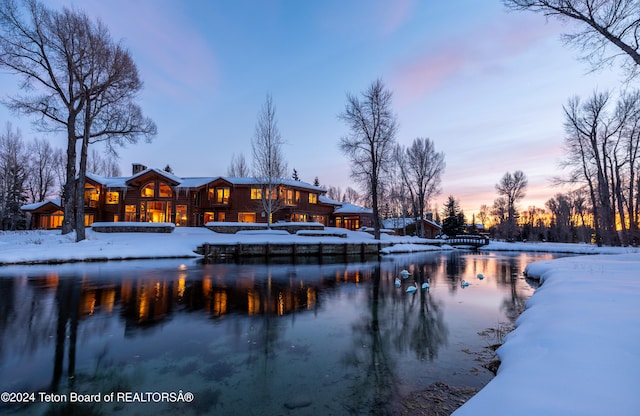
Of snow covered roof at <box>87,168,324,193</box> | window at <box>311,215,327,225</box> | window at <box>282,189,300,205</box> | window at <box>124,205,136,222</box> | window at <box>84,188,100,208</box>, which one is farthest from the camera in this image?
window at <box>311,215,327,225</box>

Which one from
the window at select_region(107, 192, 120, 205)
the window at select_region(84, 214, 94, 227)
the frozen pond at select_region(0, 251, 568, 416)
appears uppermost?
the window at select_region(107, 192, 120, 205)

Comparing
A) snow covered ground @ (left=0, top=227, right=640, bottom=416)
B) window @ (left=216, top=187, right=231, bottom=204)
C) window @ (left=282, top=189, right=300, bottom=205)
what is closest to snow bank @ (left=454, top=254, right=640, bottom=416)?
snow covered ground @ (left=0, top=227, right=640, bottom=416)

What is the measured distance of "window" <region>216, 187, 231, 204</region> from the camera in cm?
3672

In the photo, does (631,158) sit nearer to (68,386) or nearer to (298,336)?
(298,336)

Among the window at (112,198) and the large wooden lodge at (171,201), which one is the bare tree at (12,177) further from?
the window at (112,198)

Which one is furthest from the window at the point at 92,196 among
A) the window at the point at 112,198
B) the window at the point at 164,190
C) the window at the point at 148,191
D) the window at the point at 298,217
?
the window at the point at 298,217

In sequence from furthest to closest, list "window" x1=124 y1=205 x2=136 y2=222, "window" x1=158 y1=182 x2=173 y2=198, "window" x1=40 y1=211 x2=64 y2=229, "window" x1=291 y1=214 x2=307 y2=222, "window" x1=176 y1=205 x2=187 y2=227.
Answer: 1. "window" x1=291 y1=214 x2=307 y2=222
2. "window" x1=40 y1=211 x2=64 y2=229
3. "window" x1=176 y1=205 x2=187 y2=227
4. "window" x1=124 y1=205 x2=136 y2=222
5. "window" x1=158 y1=182 x2=173 y2=198

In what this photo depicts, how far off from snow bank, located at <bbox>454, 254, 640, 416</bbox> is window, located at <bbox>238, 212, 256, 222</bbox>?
3378 cm

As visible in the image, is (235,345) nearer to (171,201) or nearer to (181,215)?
(181,215)

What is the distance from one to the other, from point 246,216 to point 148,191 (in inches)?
461

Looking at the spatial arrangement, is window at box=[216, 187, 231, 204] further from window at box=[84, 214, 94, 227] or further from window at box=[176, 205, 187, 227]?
window at box=[84, 214, 94, 227]

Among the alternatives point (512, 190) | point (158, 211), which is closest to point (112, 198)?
point (158, 211)

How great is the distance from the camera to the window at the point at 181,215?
35500mm

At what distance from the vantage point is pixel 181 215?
35.7 meters
